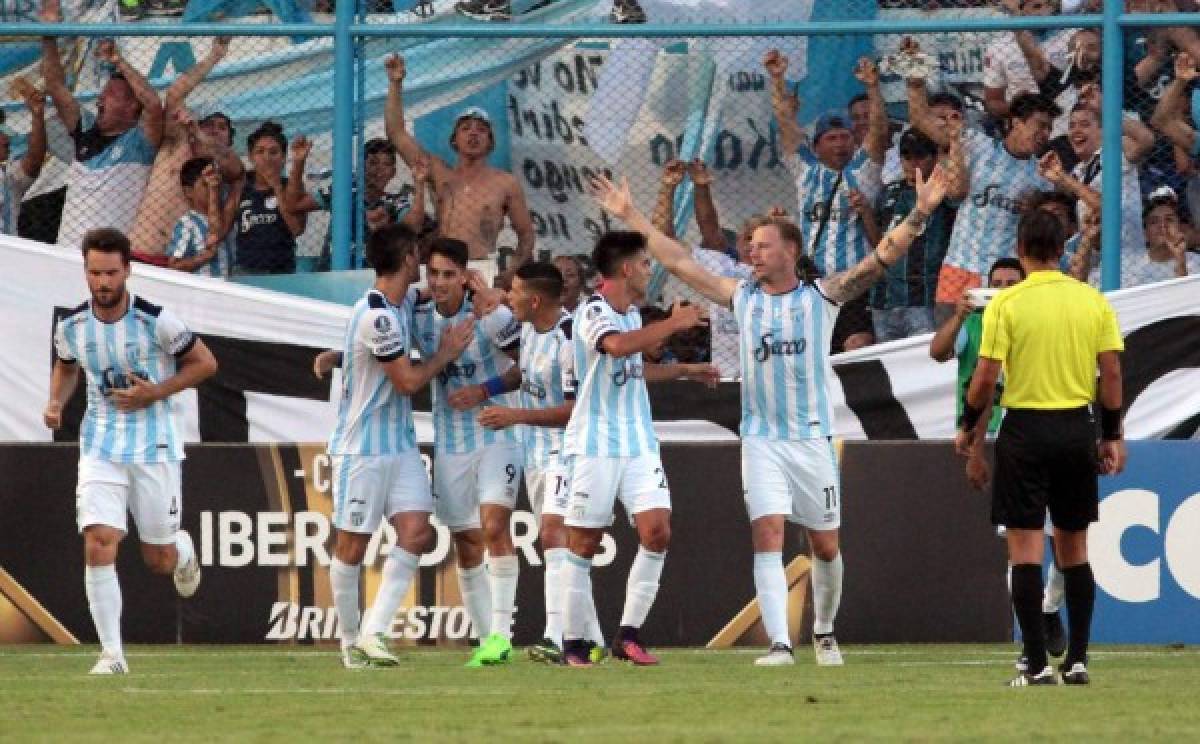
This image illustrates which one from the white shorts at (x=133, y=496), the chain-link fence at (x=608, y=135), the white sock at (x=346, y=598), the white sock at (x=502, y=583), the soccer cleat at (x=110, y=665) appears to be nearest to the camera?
the soccer cleat at (x=110, y=665)

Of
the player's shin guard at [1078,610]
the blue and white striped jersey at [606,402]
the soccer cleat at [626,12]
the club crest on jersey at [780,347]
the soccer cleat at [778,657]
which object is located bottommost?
the soccer cleat at [778,657]

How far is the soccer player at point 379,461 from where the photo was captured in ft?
40.5

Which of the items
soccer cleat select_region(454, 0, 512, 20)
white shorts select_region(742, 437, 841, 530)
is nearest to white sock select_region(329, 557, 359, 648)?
white shorts select_region(742, 437, 841, 530)

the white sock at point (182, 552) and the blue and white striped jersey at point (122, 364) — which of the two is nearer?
the blue and white striped jersey at point (122, 364)

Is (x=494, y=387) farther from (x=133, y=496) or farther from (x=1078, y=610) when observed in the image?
(x=1078, y=610)

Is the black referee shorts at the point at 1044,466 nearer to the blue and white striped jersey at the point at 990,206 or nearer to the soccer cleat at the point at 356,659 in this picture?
the soccer cleat at the point at 356,659

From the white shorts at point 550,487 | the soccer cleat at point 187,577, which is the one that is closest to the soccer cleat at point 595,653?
the white shorts at point 550,487

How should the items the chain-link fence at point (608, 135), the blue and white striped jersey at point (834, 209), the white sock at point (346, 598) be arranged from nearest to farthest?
the white sock at point (346, 598) → the chain-link fence at point (608, 135) → the blue and white striped jersey at point (834, 209)

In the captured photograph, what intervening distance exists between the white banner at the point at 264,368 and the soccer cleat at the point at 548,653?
2882 millimetres

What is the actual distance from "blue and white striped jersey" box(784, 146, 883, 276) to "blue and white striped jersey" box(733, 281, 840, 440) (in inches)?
131

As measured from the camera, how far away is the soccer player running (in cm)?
1198

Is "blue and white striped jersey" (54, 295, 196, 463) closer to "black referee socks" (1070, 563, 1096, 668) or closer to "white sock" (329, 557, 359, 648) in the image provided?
"white sock" (329, 557, 359, 648)

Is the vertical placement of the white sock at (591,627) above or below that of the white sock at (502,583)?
below

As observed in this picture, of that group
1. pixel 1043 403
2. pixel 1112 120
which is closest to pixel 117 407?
pixel 1043 403
